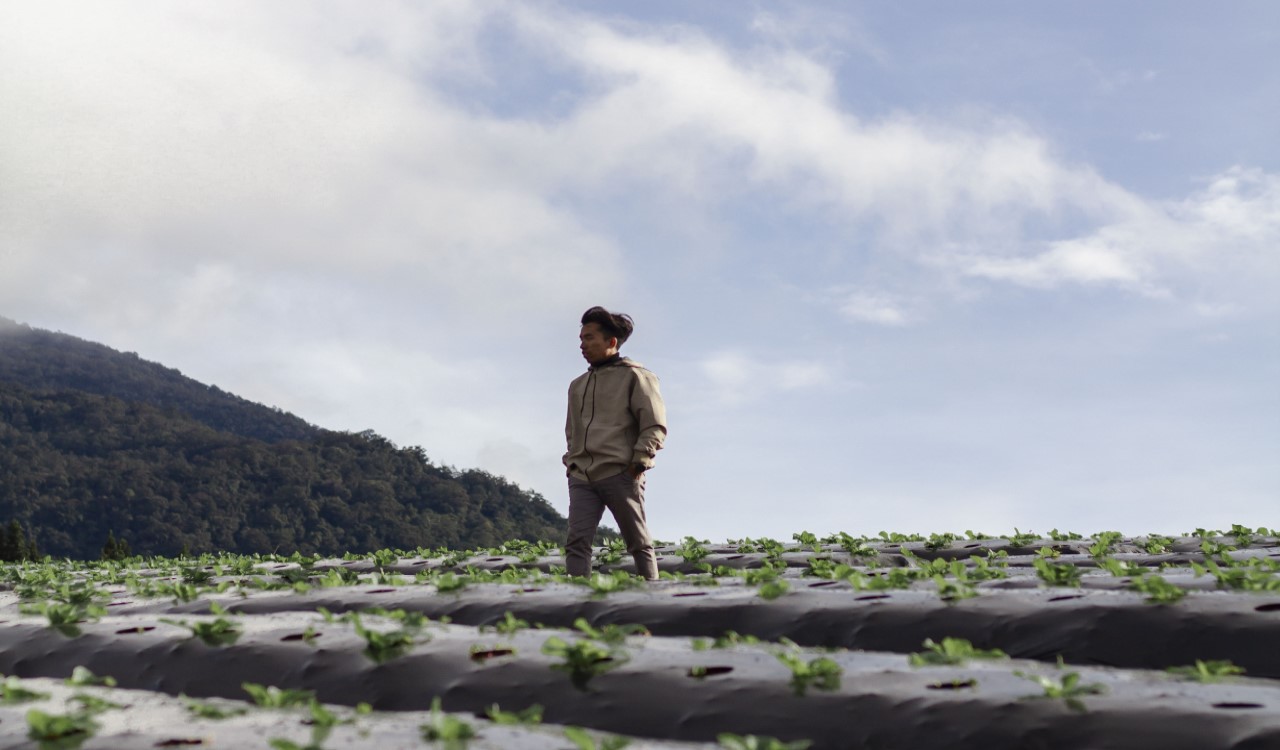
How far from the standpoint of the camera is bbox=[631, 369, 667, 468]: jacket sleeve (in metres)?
7.83

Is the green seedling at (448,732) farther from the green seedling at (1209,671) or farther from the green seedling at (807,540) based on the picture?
the green seedling at (807,540)

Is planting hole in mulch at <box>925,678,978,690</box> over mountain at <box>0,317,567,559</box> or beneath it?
beneath

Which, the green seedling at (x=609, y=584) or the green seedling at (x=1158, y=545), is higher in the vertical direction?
the green seedling at (x=1158, y=545)

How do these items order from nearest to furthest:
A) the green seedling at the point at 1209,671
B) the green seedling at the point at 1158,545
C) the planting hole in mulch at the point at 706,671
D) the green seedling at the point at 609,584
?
the green seedling at the point at 1209,671, the planting hole in mulch at the point at 706,671, the green seedling at the point at 609,584, the green seedling at the point at 1158,545

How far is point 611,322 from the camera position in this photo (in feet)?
26.7

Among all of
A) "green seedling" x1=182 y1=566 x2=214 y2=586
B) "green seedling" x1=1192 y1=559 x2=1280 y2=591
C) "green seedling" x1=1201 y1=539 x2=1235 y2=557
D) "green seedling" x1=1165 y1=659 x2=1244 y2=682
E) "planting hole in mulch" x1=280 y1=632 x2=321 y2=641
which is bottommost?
"green seedling" x1=1165 y1=659 x2=1244 y2=682

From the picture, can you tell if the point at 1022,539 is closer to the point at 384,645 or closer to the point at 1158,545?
the point at 1158,545

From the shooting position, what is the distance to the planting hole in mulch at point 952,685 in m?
4.11

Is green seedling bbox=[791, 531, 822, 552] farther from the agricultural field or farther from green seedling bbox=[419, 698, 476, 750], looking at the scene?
green seedling bbox=[419, 698, 476, 750]

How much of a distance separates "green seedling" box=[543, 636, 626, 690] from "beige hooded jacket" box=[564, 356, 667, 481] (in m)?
3.27

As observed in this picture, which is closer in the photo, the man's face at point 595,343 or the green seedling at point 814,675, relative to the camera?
the green seedling at point 814,675

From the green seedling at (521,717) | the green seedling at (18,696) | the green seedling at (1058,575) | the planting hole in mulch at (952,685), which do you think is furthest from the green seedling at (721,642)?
the green seedling at (18,696)

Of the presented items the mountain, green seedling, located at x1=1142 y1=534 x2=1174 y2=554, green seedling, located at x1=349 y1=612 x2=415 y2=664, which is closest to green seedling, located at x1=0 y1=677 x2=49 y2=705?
green seedling, located at x1=349 y1=612 x2=415 y2=664

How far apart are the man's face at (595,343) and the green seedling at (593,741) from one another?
14.4 ft
